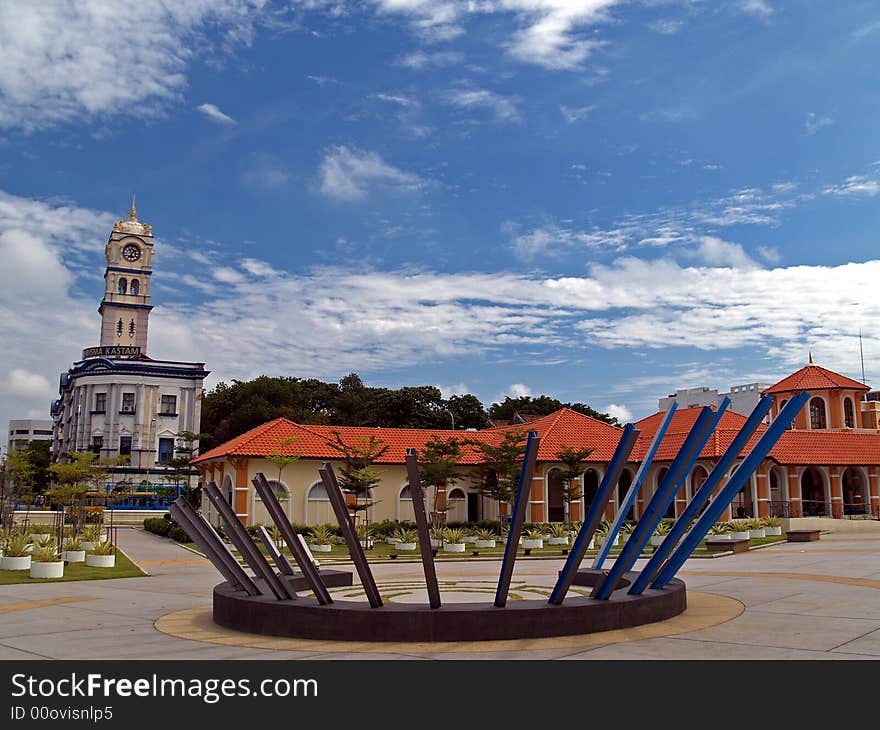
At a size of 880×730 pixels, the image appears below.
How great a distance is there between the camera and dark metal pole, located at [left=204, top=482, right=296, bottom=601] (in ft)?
36.3

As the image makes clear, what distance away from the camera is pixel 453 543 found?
30125 mm

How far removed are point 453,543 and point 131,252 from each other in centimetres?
6591

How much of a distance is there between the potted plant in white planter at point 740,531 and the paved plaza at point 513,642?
928 centimetres

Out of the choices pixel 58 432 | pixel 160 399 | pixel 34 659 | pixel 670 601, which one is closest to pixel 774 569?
pixel 670 601

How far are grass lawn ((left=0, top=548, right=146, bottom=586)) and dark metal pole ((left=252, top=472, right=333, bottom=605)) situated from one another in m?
11.5

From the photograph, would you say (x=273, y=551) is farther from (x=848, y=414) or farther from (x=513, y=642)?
(x=848, y=414)

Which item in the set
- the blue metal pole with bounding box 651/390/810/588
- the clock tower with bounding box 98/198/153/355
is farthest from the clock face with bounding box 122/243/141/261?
the blue metal pole with bounding box 651/390/810/588

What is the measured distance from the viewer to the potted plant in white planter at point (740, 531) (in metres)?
30.2

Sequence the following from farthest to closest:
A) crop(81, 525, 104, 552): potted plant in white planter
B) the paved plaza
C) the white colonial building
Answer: the white colonial building
crop(81, 525, 104, 552): potted plant in white planter
the paved plaza

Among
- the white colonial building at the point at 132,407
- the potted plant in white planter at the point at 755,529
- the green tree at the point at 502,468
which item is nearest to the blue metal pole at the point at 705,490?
the potted plant in white planter at the point at 755,529

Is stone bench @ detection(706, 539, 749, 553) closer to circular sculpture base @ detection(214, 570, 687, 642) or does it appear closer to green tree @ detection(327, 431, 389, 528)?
green tree @ detection(327, 431, 389, 528)

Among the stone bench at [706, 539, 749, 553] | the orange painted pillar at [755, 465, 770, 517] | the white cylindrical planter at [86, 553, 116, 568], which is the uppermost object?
the orange painted pillar at [755, 465, 770, 517]

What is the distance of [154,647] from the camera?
9.94 metres
